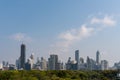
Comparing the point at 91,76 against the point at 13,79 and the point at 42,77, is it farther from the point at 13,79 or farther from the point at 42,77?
the point at 13,79

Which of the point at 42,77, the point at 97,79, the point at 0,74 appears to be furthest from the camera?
the point at 97,79

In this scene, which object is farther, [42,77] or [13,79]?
[42,77]

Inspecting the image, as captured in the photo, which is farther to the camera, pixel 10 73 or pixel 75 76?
pixel 75 76

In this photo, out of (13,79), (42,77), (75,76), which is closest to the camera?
(13,79)

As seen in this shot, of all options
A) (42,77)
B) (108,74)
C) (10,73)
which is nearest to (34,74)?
(42,77)

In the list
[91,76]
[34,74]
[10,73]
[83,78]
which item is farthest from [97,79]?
[10,73]

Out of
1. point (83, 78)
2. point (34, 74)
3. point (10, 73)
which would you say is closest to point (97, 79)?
point (83, 78)

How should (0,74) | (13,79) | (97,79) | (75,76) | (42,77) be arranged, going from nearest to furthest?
(13,79), (0,74), (42,77), (75,76), (97,79)

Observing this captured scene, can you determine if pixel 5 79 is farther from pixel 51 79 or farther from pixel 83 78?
pixel 83 78

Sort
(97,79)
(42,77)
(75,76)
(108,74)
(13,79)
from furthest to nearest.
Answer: (108,74) → (97,79) → (75,76) → (42,77) → (13,79)
